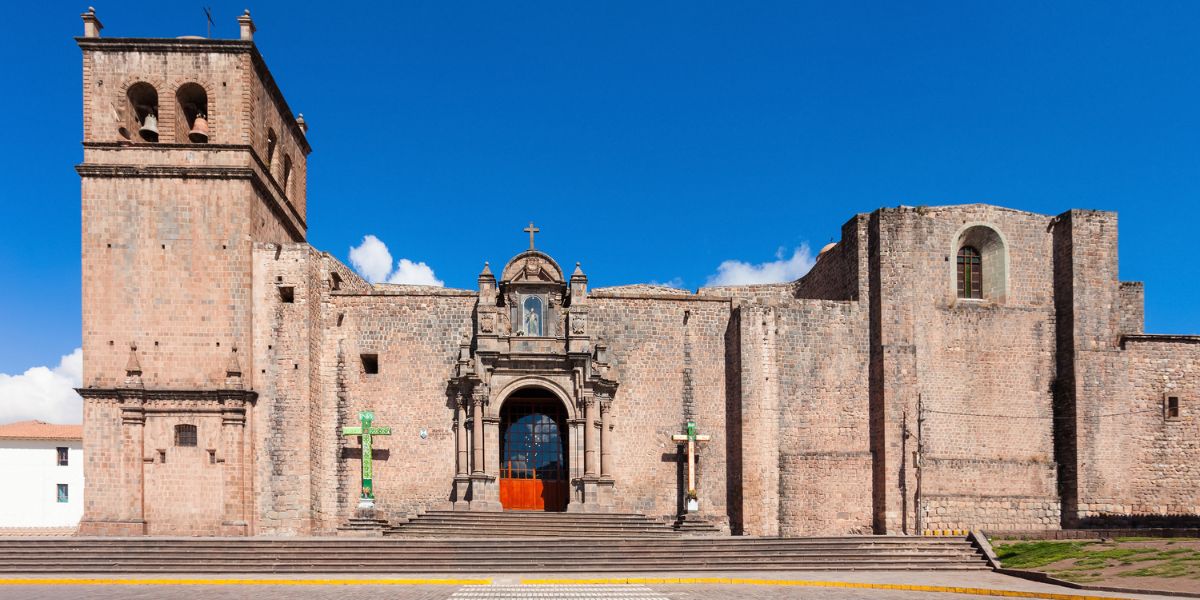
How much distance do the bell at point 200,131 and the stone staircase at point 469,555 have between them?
9749 millimetres

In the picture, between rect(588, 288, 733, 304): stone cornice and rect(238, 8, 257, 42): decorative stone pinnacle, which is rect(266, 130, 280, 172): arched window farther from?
rect(588, 288, 733, 304): stone cornice

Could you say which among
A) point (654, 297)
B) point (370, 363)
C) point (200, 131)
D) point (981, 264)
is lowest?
point (370, 363)

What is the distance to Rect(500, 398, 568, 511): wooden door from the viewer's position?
71.5 feet

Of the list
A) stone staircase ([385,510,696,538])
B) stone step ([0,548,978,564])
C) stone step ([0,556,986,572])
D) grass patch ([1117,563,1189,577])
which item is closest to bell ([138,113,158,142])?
stone step ([0,548,978,564])

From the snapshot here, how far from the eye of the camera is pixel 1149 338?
22.0 metres

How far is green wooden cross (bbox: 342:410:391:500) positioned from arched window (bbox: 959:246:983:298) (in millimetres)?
15880

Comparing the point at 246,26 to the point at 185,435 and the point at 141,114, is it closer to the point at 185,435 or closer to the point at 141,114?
the point at 141,114

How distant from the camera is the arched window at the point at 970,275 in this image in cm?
2302

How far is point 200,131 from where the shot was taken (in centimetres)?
2089

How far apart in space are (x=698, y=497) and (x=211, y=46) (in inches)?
662

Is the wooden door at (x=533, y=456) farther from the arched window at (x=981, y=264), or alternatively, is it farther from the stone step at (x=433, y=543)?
the arched window at (x=981, y=264)

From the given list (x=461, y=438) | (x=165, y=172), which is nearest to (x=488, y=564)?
(x=461, y=438)

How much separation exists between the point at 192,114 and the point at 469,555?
1433 cm

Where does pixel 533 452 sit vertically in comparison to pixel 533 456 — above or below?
above
